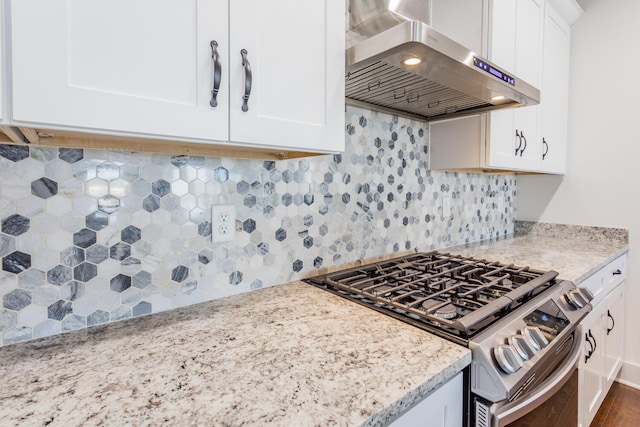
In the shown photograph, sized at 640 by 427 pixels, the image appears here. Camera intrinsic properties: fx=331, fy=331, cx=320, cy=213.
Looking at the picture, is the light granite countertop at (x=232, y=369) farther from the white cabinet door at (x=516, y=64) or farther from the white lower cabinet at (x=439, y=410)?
the white cabinet door at (x=516, y=64)

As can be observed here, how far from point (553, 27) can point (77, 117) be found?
265cm

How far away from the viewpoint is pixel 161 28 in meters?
0.64

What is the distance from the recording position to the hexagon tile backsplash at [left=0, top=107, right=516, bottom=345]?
2.58 feet

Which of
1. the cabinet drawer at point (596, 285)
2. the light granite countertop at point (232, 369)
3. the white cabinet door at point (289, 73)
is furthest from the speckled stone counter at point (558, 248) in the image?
the white cabinet door at point (289, 73)

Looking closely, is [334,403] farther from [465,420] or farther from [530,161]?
[530,161]

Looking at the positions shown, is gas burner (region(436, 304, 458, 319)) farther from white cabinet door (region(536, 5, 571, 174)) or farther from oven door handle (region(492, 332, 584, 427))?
white cabinet door (region(536, 5, 571, 174))

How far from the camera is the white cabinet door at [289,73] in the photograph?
742 millimetres

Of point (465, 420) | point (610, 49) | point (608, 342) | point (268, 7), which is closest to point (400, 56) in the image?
point (268, 7)

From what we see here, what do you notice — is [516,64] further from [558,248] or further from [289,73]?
[289,73]

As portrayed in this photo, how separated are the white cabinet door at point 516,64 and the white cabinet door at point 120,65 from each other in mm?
1374

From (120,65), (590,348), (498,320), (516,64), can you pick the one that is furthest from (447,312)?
Result: (516,64)

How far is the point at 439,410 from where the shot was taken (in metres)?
0.70

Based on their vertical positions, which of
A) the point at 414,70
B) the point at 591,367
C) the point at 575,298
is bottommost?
the point at 591,367

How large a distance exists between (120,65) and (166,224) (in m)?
0.48
